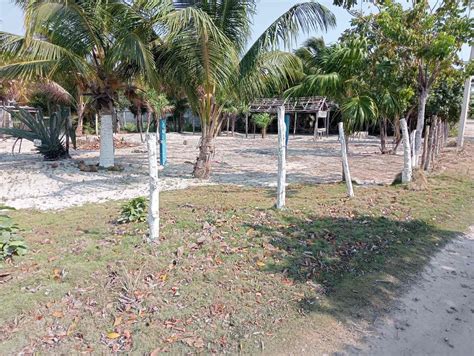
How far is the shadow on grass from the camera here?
3.16 metres

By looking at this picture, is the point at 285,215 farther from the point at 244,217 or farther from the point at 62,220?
the point at 62,220

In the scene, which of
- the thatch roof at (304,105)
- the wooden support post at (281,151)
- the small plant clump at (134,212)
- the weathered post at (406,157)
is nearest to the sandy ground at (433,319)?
the wooden support post at (281,151)

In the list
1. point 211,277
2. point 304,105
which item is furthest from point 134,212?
point 304,105

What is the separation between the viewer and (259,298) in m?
3.05

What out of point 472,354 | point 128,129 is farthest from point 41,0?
point 128,129

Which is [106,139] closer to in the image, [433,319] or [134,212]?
[134,212]

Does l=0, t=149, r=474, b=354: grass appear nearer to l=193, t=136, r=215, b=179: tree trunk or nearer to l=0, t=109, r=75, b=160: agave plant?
l=193, t=136, r=215, b=179: tree trunk

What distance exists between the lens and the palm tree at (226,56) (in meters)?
7.05

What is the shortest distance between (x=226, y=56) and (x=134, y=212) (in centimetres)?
417

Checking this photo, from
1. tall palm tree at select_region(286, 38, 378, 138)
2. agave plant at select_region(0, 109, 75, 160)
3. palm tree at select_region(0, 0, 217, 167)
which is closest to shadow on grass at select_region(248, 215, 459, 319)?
tall palm tree at select_region(286, 38, 378, 138)

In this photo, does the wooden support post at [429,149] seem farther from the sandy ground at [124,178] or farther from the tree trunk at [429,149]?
the sandy ground at [124,178]

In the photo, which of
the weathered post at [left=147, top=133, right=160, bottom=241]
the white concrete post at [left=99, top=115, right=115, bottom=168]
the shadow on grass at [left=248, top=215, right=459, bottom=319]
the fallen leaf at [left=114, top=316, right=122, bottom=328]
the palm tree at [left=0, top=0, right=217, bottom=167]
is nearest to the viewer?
the fallen leaf at [left=114, top=316, right=122, bottom=328]

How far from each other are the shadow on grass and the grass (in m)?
0.01

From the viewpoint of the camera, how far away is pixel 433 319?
2902 millimetres
